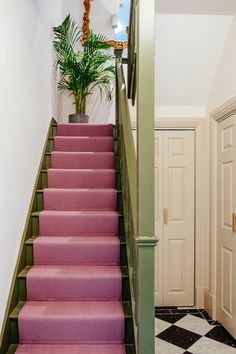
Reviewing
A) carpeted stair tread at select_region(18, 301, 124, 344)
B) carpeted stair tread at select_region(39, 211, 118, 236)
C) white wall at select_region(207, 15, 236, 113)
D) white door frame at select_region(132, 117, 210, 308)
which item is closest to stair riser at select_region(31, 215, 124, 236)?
carpeted stair tread at select_region(39, 211, 118, 236)

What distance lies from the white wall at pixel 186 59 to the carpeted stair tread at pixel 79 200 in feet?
4.36

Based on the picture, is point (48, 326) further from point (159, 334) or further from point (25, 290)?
point (159, 334)

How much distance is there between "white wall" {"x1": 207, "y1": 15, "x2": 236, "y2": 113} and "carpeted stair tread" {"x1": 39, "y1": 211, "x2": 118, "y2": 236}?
63.1 inches

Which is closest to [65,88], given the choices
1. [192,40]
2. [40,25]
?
[40,25]

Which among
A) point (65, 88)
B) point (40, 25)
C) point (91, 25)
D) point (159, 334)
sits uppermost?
point (91, 25)

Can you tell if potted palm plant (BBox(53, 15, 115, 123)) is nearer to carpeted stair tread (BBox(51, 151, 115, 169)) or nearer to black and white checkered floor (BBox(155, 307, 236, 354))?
carpeted stair tread (BBox(51, 151, 115, 169))

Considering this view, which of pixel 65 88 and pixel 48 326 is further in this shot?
pixel 65 88

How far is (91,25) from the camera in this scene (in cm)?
494

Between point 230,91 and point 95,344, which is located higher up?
point 230,91

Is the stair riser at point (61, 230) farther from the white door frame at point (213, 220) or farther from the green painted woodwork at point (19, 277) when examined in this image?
the white door frame at point (213, 220)

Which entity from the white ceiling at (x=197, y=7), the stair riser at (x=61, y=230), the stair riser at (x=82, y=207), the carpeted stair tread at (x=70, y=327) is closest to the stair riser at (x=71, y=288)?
the carpeted stair tread at (x=70, y=327)

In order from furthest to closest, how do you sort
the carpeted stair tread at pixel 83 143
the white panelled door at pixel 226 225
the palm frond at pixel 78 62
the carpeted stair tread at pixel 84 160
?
the palm frond at pixel 78 62
the carpeted stair tread at pixel 83 143
the carpeted stair tread at pixel 84 160
the white panelled door at pixel 226 225

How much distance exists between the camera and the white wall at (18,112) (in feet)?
6.48

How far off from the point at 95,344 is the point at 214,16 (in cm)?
293
